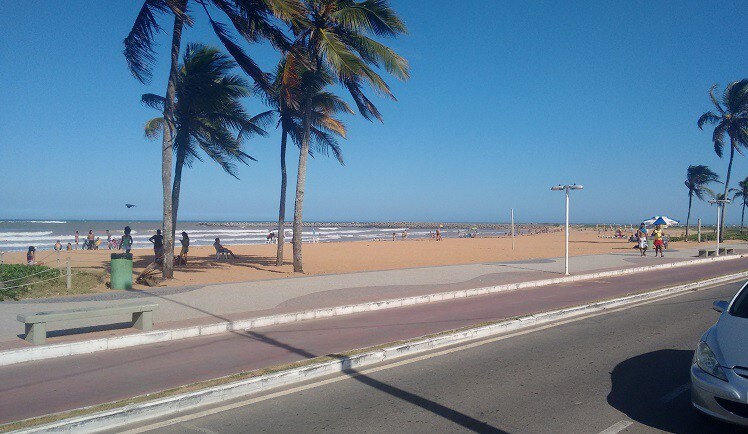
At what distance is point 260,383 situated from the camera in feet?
19.4

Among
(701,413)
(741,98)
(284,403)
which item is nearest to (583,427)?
(701,413)

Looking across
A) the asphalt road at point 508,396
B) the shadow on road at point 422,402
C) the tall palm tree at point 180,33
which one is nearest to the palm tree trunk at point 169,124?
the tall palm tree at point 180,33

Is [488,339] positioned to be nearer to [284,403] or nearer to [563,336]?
[563,336]

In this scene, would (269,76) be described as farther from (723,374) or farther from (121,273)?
(723,374)

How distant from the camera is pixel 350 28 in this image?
15875 mm

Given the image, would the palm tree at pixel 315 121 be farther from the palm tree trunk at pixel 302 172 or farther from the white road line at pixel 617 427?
the white road line at pixel 617 427

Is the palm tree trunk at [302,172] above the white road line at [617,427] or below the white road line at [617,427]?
above

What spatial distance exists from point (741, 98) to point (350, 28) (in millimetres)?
41475

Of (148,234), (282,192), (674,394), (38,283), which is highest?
(282,192)

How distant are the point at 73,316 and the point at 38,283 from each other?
6085 millimetres

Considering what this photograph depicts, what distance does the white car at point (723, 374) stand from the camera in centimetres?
428

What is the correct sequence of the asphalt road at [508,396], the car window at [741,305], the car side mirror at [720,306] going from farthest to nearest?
the car side mirror at [720,306] < the car window at [741,305] < the asphalt road at [508,396]

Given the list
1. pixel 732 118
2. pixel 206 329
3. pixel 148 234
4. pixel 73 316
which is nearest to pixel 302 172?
pixel 206 329

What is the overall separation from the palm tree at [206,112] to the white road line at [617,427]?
14.0 m
